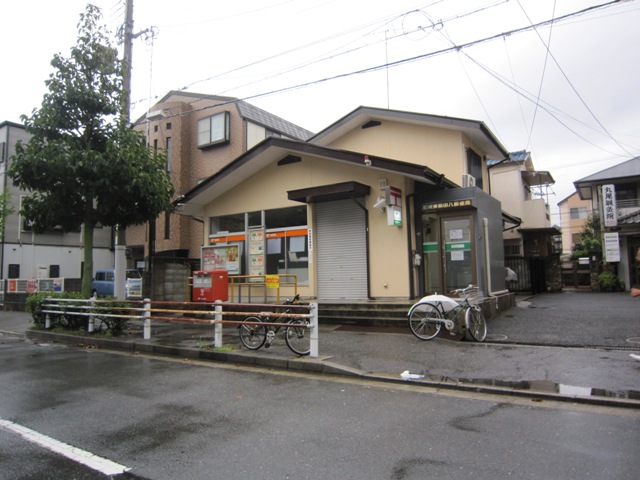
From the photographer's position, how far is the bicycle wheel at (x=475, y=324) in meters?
8.95

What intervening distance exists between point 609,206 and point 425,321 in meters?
18.4

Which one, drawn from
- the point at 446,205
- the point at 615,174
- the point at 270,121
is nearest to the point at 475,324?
the point at 446,205

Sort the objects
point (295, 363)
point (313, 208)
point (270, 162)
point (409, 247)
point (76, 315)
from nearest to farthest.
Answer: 1. point (295, 363)
2. point (76, 315)
3. point (409, 247)
4. point (313, 208)
5. point (270, 162)

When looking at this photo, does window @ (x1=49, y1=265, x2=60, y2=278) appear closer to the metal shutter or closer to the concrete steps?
the metal shutter

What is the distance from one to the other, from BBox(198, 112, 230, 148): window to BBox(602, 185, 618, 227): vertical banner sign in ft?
65.6

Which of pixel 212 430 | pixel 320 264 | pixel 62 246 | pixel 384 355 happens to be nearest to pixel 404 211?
pixel 320 264

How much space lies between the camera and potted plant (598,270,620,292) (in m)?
22.4

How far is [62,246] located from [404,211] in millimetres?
25971

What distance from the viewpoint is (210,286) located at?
13.4 metres

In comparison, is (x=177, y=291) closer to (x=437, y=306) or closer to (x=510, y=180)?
(x=437, y=306)

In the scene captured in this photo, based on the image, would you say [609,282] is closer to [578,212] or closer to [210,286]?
[210,286]

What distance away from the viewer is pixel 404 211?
12711 mm

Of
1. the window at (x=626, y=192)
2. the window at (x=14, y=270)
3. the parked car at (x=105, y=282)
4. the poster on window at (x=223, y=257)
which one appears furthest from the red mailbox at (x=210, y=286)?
the window at (x=626, y=192)

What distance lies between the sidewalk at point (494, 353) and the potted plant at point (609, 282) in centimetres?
1149
